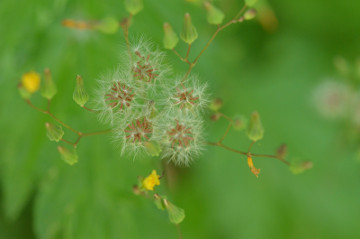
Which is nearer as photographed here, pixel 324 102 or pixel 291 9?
pixel 324 102

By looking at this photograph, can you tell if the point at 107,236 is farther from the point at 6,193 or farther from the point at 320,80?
the point at 320,80

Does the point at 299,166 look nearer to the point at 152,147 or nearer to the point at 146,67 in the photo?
the point at 152,147

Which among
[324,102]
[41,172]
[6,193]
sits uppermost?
[324,102]

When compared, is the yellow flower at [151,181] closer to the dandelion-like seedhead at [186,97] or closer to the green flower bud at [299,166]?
the dandelion-like seedhead at [186,97]

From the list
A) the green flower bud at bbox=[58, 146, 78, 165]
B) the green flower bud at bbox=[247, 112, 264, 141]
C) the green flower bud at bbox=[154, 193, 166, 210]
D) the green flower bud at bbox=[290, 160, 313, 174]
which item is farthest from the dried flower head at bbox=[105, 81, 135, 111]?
the green flower bud at bbox=[290, 160, 313, 174]

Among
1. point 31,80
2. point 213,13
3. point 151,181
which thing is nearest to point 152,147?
point 151,181

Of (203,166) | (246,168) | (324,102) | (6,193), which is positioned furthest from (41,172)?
(324,102)

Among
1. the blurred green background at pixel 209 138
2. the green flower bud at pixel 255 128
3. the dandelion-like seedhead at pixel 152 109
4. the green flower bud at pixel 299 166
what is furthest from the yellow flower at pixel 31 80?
the green flower bud at pixel 299 166
